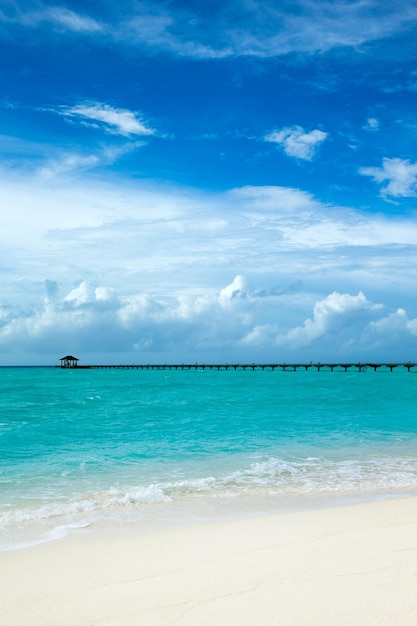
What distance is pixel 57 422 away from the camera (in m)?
23.8

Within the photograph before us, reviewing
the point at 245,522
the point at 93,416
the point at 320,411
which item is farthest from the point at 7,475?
the point at 320,411

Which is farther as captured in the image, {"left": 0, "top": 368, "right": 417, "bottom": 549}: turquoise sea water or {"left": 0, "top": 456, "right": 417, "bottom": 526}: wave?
{"left": 0, "top": 368, "right": 417, "bottom": 549}: turquoise sea water

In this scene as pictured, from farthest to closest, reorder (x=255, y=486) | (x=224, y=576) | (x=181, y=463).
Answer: (x=181, y=463), (x=255, y=486), (x=224, y=576)

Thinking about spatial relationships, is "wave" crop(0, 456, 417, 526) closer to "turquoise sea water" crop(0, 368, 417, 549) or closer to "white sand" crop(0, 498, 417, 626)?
"turquoise sea water" crop(0, 368, 417, 549)

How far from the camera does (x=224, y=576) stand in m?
5.34

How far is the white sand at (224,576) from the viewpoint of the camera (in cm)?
441

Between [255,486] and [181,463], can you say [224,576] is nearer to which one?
[255,486]

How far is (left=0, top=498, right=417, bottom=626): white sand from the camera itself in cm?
441

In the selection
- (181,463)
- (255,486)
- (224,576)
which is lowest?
(181,463)

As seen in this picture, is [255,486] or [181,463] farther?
[181,463]

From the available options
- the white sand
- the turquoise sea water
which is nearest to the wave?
the turquoise sea water

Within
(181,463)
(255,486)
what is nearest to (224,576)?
(255,486)

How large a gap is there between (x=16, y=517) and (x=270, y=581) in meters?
5.08

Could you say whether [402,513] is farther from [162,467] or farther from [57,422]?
[57,422]
